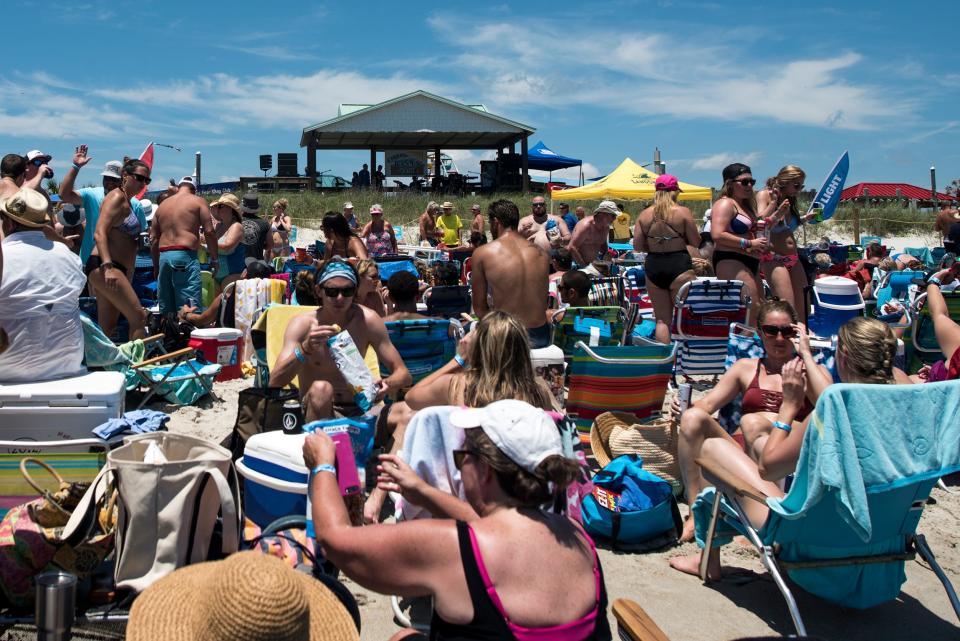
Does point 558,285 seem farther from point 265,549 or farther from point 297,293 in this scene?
point 265,549

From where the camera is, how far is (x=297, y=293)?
20.1ft

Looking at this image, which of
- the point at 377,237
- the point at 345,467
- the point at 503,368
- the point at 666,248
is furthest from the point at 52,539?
the point at 377,237

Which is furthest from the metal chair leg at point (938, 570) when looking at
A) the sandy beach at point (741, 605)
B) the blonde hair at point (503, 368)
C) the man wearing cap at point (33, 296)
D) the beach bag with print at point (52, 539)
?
the man wearing cap at point (33, 296)

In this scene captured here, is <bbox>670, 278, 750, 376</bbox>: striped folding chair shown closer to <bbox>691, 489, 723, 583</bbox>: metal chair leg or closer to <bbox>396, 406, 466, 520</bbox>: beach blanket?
<bbox>691, 489, 723, 583</bbox>: metal chair leg

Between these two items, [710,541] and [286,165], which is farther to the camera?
[286,165]

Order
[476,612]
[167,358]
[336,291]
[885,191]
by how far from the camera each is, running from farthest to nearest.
Answer: [885,191], [167,358], [336,291], [476,612]

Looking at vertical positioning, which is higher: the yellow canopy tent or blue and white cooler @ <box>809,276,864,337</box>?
the yellow canopy tent

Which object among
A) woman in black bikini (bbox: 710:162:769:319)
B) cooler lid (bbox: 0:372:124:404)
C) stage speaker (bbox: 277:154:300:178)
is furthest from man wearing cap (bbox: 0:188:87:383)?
stage speaker (bbox: 277:154:300:178)

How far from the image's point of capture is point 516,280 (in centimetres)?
498

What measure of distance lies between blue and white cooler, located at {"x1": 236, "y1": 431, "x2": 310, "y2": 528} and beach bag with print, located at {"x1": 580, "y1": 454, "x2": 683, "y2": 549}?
1.25 m

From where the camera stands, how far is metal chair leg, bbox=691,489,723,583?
126 inches

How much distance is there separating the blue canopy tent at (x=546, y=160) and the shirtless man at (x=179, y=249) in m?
23.8

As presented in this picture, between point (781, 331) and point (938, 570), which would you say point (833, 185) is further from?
point (938, 570)

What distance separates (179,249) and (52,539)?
477 cm
